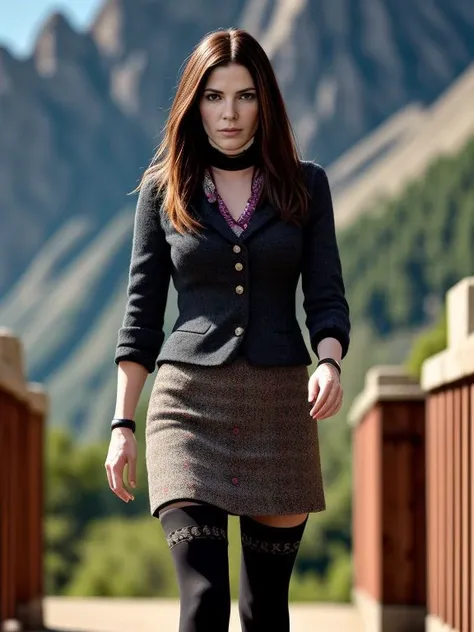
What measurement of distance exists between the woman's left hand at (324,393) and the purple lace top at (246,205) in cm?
39

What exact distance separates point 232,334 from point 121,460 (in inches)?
13.0

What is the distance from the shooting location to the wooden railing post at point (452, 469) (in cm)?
457

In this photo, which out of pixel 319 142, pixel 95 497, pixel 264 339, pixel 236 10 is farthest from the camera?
pixel 236 10

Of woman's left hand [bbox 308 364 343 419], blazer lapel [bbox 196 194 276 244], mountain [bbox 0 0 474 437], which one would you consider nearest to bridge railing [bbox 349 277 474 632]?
blazer lapel [bbox 196 194 276 244]

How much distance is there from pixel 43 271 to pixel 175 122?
160406 mm

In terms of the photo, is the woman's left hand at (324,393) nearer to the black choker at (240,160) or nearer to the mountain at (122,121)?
the black choker at (240,160)

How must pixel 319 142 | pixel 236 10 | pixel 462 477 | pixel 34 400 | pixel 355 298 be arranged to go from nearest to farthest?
pixel 462 477
pixel 34 400
pixel 355 298
pixel 319 142
pixel 236 10

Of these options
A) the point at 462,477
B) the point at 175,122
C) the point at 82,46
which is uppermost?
the point at 82,46

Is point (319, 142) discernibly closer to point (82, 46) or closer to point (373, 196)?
point (373, 196)

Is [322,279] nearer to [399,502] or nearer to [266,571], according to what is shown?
[266,571]

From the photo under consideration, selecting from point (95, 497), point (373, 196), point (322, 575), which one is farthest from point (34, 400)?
point (373, 196)

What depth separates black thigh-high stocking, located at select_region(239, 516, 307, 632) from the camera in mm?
3008

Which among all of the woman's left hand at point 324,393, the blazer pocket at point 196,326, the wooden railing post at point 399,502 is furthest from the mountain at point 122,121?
the woman's left hand at point 324,393

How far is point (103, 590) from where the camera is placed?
53.2 m
